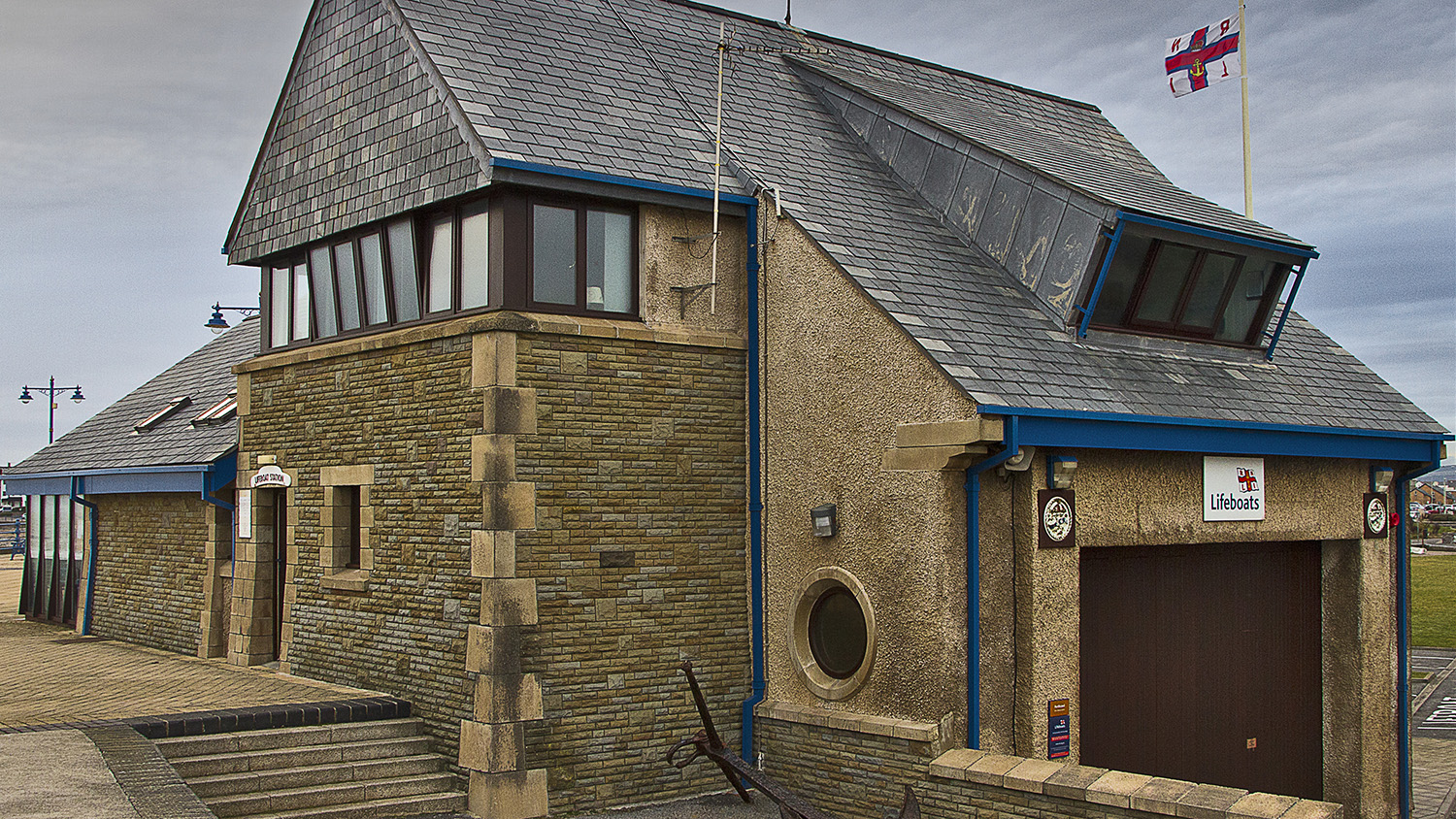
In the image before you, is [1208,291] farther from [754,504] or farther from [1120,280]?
[754,504]

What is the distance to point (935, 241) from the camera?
509 inches

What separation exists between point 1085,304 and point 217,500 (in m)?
10.8

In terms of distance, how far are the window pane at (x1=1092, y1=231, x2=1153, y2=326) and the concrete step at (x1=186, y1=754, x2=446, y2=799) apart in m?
7.18

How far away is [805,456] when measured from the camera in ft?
38.2

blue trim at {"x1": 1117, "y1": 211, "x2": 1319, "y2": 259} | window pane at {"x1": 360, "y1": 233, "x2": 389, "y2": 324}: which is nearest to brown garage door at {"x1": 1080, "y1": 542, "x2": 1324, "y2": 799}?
blue trim at {"x1": 1117, "y1": 211, "x2": 1319, "y2": 259}

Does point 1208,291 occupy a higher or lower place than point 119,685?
higher

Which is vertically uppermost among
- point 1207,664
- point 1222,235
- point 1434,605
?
point 1222,235

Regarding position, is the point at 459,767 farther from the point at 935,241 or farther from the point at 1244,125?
the point at 1244,125

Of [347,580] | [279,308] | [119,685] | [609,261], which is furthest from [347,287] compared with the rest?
[119,685]

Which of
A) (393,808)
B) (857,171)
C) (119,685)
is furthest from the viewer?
(857,171)

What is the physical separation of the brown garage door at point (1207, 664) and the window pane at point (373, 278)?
7156mm

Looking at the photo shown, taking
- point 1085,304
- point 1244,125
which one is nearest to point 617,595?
point 1085,304

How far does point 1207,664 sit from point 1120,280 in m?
3.66

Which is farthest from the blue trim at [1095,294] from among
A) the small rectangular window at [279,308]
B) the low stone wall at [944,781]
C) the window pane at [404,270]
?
the small rectangular window at [279,308]
